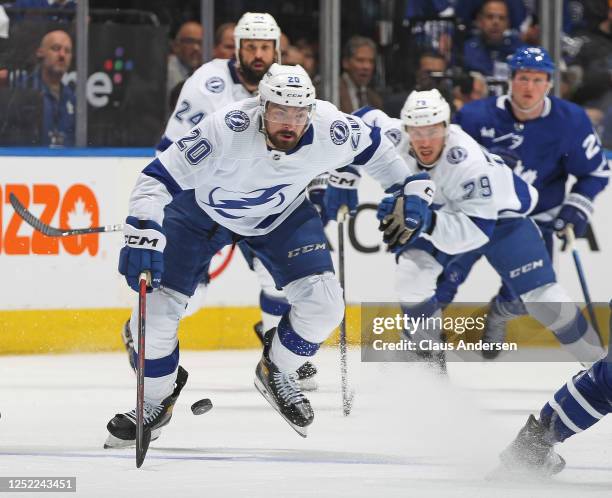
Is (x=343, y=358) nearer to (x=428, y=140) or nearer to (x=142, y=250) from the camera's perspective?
(x=428, y=140)

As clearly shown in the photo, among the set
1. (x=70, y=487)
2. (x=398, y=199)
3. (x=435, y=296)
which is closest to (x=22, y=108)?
(x=435, y=296)

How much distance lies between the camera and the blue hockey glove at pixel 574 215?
6500 mm

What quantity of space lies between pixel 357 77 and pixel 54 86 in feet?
4.96

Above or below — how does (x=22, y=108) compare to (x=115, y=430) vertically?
above

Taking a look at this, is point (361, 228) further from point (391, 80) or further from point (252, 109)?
point (252, 109)

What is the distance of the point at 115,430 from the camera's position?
178 inches

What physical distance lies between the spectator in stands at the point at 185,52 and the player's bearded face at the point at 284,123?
2963mm

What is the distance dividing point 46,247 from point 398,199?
107 inches

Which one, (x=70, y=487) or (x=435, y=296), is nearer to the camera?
(x=70, y=487)

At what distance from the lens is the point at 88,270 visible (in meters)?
7.16

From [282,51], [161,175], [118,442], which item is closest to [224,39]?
[282,51]

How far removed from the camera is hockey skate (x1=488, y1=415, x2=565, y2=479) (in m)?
4.05

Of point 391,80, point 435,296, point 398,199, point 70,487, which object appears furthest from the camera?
point 391,80

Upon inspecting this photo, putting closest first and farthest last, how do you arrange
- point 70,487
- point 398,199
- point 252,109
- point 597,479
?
point 70,487, point 597,479, point 252,109, point 398,199
